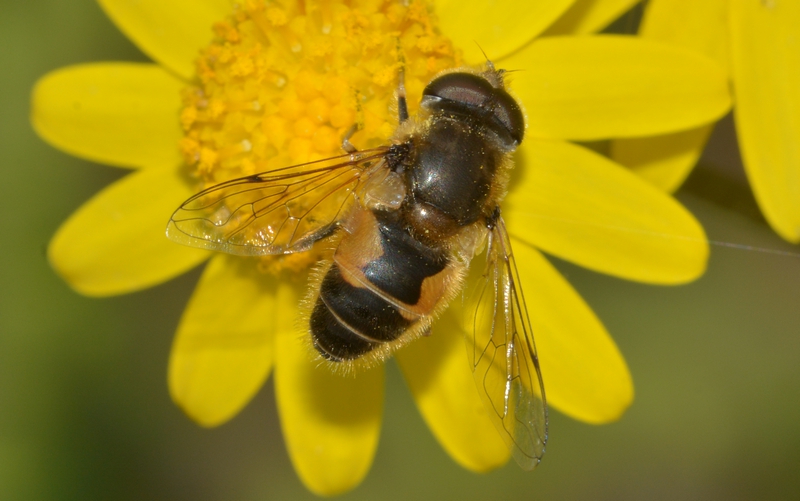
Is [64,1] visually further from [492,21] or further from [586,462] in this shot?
[586,462]

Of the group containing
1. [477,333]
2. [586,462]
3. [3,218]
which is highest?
[477,333]

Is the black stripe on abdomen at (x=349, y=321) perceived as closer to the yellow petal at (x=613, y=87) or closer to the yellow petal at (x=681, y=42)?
the yellow petal at (x=613, y=87)

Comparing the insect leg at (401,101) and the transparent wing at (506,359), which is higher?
the insect leg at (401,101)

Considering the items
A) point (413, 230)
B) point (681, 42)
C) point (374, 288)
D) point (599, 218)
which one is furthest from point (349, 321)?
point (681, 42)

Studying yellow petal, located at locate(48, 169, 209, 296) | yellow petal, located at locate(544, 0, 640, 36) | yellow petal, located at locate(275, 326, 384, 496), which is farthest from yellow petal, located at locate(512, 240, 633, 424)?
yellow petal, located at locate(48, 169, 209, 296)

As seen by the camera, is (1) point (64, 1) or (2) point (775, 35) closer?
(2) point (775, 35)

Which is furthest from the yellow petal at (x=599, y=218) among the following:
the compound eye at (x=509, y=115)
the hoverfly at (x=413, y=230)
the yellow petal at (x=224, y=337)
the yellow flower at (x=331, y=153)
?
the yellow petal at (x=224, y=337)

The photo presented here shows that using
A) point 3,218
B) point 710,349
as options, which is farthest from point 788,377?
point 3,218
